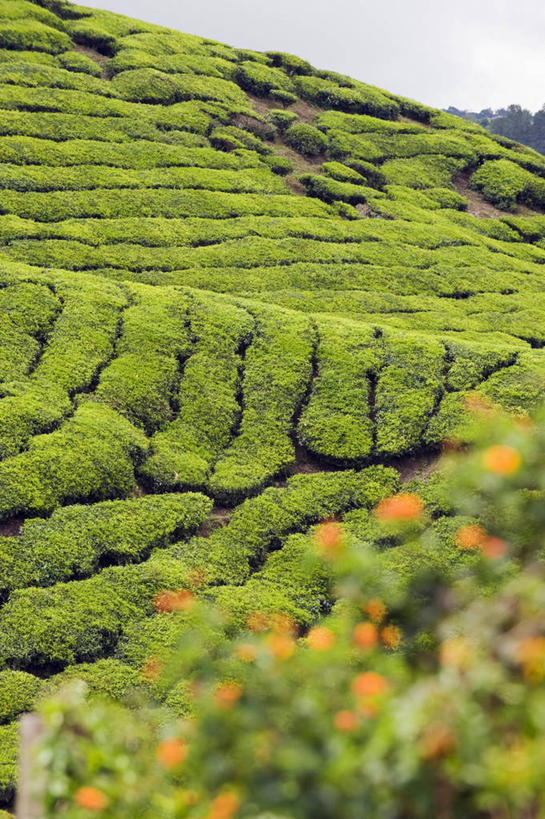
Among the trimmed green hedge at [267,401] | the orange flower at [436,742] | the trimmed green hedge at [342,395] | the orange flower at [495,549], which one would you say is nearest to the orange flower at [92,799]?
the orange flower at [436,742]

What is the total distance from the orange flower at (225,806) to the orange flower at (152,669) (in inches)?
333

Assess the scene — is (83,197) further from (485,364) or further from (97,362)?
(485,364)

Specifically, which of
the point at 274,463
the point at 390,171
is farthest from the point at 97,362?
the point at 390,171

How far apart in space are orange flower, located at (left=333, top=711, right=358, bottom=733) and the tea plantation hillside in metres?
8.18

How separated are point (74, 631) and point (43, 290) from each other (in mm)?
10404

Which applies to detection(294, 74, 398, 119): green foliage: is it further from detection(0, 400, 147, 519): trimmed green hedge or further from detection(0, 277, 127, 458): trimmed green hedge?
detection(0, 400, 147, 519): trimmed green hedge

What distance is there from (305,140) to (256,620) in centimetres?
2935

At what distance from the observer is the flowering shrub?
103 inches

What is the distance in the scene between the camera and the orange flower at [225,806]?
2756mm

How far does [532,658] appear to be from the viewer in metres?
2.73

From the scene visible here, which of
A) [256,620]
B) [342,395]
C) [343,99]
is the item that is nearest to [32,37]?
[343,99]

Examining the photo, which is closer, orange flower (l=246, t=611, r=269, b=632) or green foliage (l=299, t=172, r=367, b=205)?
orange flower (l=246, t=611, r=269, b=632)

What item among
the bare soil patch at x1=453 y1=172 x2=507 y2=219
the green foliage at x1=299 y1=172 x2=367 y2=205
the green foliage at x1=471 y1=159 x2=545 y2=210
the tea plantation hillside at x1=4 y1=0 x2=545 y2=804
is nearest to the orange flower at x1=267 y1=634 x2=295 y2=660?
the tea plantation hillside at x1=4 y1=0 x2=545 y2=804

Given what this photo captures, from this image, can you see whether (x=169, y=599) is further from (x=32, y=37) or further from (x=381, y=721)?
(x=32, y=37)
